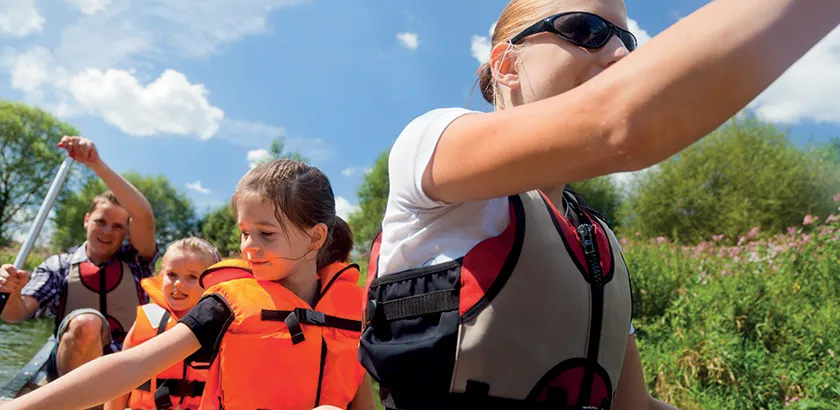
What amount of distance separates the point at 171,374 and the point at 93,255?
264cm

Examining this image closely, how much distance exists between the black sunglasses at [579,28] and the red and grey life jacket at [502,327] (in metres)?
0.33

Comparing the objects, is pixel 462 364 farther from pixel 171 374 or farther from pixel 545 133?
pixel 171 374

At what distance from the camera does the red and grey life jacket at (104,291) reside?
16.2 ft

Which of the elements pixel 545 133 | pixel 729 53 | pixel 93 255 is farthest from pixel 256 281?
pixel 93 255

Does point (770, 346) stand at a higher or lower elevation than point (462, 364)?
higher

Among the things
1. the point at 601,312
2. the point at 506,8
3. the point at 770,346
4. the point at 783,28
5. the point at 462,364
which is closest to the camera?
the point at 783,28

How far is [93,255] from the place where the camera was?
505 cm

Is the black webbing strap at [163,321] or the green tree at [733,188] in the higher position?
the green tree at [733,188]

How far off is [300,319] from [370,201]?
3319 centimetres

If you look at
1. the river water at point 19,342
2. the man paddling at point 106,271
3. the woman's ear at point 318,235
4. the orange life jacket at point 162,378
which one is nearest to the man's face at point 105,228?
the man paddling at point 106,271

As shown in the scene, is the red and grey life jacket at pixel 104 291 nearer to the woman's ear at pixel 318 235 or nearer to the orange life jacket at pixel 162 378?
the orange life jacket at pixel 162 378

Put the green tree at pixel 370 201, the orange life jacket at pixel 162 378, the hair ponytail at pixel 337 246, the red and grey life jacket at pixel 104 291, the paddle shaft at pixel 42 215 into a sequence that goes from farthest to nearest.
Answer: the green tree at pixel 370 201, the red and grey life jacket at pixel 104 291, the paddle shaft at pixel 42 215, the orange life jacket at pixel 162 378, the hair ponytail at pixel 337 246

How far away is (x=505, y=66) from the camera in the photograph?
4.14 feet

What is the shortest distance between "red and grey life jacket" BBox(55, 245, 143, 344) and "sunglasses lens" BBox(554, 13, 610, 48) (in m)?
4.71
